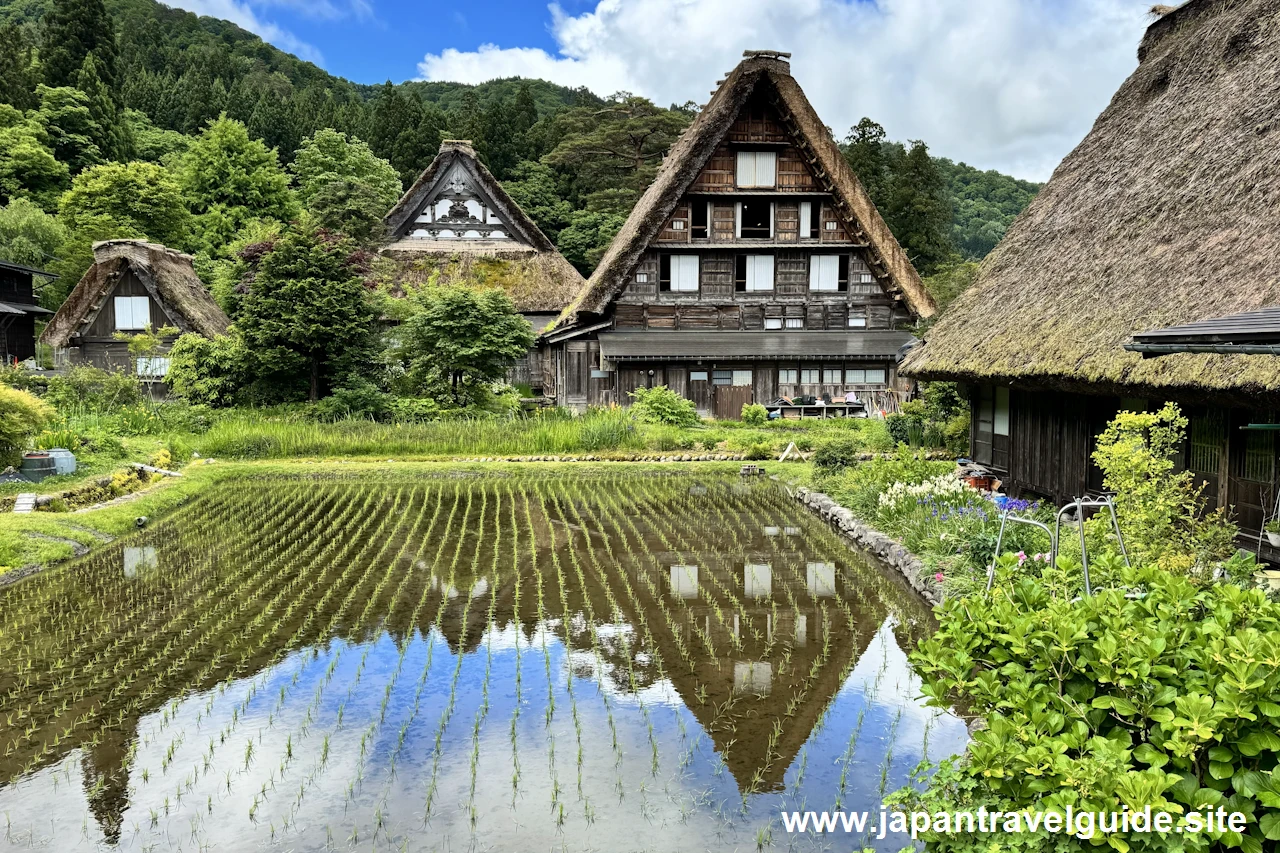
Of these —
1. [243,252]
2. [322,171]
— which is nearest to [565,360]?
[243,252]

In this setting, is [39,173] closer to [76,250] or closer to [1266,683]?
[76,250]

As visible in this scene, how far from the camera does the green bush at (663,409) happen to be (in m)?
22.0

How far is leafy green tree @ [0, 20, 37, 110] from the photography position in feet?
138

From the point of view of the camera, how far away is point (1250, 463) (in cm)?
923

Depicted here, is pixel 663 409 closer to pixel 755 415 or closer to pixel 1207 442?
pixel 755 415

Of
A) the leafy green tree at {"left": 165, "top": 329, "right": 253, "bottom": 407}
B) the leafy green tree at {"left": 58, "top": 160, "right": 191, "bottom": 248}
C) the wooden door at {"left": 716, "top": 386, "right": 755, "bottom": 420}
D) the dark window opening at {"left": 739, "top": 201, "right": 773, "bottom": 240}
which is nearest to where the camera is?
the leafy green tree at {"left": 165, "top": 329, "right": 253, "bottom": 407}

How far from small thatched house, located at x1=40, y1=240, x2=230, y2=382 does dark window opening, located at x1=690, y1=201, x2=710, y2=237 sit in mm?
14815

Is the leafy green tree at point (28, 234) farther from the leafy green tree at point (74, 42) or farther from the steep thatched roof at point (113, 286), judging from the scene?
the leafy green tree at point (74, 42)

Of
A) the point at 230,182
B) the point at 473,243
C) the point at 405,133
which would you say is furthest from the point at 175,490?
the point at 405,133

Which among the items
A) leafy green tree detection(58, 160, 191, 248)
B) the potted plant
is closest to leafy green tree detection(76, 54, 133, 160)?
leafy green tree detection(58, 160, 191, 248)

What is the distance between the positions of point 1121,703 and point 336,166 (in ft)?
155

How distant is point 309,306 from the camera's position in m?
23.0

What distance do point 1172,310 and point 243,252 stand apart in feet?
75.2

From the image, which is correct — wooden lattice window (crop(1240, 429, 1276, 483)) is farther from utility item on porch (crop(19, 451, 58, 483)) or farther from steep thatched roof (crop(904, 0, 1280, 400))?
utility item on porch (crop(19, 451, 58, 483))
